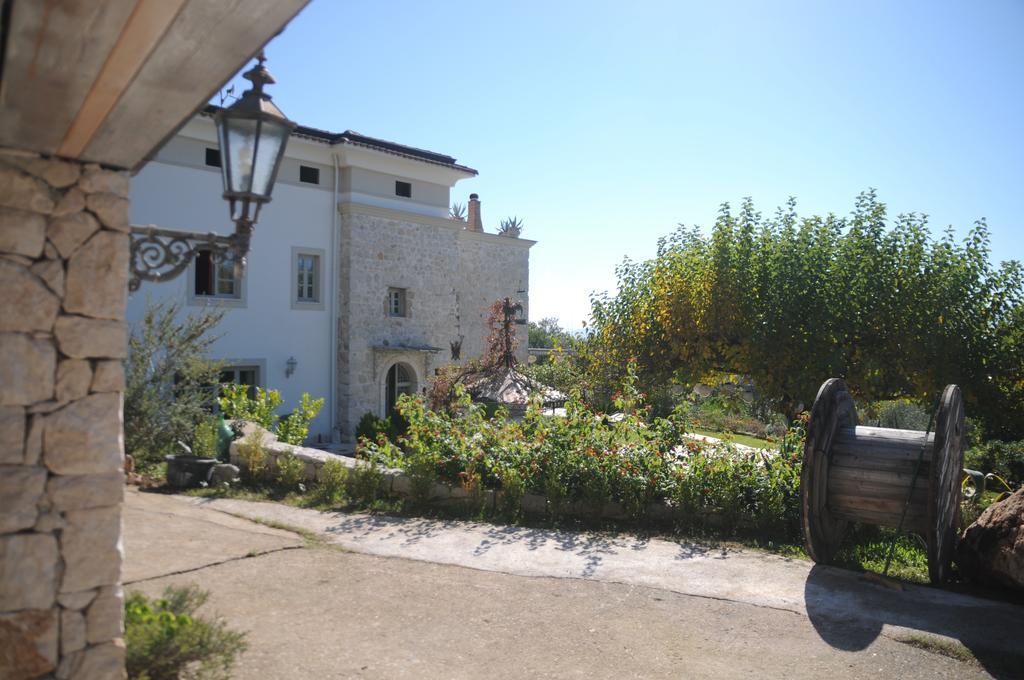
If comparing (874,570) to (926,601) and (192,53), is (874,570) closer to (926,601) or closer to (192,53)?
(926,601)

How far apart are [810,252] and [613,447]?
4757 millimetres

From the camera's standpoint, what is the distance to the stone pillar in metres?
3.11

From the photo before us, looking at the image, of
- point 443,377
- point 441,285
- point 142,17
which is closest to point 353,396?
point 443,377

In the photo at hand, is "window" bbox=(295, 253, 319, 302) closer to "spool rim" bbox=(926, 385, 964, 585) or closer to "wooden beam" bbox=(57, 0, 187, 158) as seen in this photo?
"spool rim" bbox=(926, 385, 964, 585)

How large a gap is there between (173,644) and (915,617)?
4762mm

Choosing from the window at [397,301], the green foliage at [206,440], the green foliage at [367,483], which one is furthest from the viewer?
the window at [397,301]

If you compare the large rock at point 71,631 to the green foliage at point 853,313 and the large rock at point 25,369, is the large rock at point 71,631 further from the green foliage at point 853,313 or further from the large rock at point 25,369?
the green foliage at point 853,313

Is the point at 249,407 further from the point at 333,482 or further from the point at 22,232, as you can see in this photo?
the point at 22,232

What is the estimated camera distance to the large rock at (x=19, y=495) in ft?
10.1

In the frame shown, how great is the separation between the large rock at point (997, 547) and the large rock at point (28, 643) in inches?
243

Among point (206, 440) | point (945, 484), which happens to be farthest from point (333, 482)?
point (945, 484)

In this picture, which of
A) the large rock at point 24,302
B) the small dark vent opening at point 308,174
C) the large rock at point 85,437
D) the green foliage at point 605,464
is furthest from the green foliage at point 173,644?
the small dark vent opening at point 308,174

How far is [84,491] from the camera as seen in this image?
3.25m

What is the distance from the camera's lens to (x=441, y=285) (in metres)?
21.5
